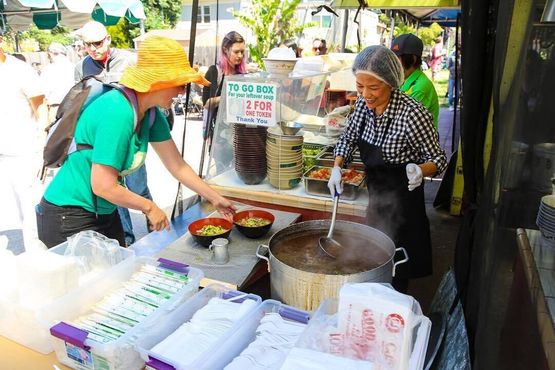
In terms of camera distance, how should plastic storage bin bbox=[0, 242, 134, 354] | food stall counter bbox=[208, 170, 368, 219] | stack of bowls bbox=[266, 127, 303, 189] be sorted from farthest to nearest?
1. stack of bowls bbox=[266, 127, 303, 189]
2. food stall counter bbox=[208, 170, 368, 219]
3. plastic storage bin bbox=[0, 242, 134, 354]

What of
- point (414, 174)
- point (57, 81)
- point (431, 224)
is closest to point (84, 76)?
point (57, 81)

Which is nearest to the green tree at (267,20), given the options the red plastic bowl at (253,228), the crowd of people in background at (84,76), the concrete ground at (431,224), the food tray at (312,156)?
the concrete ground at (431,224)

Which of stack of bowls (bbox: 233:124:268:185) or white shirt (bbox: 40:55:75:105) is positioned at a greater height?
white shirt (bbox: 40:55:75:105)

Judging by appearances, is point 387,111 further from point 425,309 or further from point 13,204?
point 13,204

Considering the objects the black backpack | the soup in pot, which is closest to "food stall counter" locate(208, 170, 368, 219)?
the soup in pot

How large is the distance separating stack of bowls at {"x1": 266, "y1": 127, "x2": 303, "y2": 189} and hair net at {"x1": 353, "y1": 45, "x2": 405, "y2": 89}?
717mm

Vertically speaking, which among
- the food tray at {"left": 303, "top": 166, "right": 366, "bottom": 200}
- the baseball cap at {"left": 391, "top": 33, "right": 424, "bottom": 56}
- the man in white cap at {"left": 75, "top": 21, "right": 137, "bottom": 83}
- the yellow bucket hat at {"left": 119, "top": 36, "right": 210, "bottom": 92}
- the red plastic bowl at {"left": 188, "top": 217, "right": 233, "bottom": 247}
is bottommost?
the red plastic bowl at {"left": 188, "top": 217, "right": 233, "bottom": 247}

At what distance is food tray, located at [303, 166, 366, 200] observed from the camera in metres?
2.76

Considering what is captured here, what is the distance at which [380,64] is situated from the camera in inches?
90.6

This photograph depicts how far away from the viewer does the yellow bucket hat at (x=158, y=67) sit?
1850 millimetres

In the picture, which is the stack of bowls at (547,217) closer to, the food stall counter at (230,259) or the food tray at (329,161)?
the food tray at (329,161)

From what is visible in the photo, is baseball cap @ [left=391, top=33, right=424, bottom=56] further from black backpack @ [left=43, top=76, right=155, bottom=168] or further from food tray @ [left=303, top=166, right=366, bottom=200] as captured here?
black backpack @ [left=43, top=76, right=155, bottom=168]

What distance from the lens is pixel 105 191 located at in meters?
1.88

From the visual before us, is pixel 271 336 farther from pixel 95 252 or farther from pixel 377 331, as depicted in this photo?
pixel 95 252
